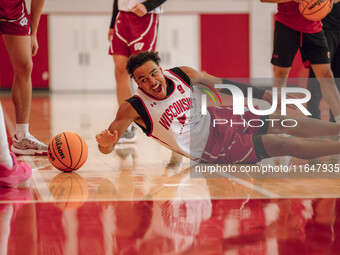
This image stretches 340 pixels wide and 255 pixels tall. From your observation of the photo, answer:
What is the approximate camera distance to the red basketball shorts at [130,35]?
16.1 feet

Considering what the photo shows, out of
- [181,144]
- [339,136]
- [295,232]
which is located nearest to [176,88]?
[181,144]

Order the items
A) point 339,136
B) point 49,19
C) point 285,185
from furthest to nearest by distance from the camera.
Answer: point 49,19
point 339,136
point 285,185

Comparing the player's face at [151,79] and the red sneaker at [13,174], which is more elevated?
the player's face at [151,79]

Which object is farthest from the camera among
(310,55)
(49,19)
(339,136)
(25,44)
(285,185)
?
(49,19)

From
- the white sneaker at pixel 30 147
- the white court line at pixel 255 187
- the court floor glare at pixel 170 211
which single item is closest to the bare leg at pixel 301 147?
the court floor glare at pixel 170 211

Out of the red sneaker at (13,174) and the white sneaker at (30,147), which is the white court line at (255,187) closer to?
the red sneaker at (13,174)

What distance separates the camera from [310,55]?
4.62 meters

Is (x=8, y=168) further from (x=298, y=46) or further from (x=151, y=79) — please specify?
(x=298, y=46)

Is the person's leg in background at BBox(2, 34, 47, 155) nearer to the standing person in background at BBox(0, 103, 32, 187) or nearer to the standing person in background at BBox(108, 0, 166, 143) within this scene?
the standing person in background at BBox(108, 0, 166, 143)

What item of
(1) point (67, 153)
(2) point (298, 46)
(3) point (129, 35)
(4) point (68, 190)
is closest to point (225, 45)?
(3) point (129, 35)

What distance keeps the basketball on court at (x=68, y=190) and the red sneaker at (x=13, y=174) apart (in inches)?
6.3

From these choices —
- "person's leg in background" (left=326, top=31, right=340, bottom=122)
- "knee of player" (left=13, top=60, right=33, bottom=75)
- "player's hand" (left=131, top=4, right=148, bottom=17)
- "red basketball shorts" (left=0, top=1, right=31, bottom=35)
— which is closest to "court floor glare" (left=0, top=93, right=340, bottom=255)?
"knee of player" (left=13, top=60, right=33, bottom=75)

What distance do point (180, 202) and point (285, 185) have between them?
2.22 feet

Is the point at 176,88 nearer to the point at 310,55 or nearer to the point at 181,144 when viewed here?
the point at 181,144
